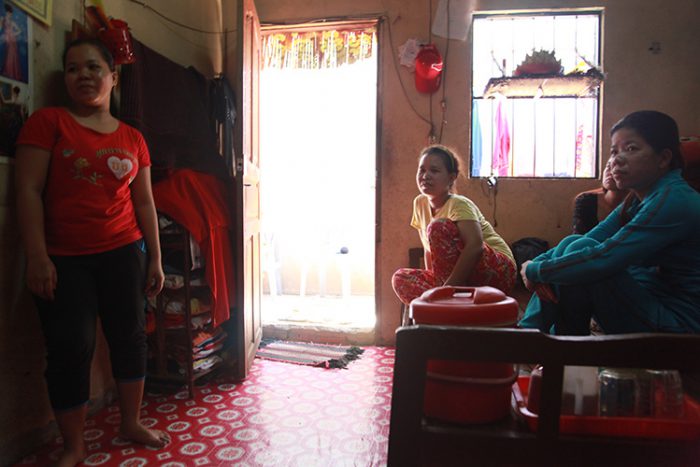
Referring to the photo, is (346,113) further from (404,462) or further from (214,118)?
(404,462)

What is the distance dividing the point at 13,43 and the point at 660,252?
7.02ft

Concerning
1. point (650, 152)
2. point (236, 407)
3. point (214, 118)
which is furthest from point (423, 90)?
point (236, 407)

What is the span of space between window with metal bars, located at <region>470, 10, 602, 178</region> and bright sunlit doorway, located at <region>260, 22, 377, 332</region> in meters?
1.48

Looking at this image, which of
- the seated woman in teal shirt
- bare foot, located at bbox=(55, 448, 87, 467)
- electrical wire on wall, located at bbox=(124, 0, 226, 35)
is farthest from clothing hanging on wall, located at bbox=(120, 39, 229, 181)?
the seated woman in teal shirt

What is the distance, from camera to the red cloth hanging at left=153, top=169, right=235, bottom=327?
215 cm

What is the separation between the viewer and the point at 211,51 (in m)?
2.99

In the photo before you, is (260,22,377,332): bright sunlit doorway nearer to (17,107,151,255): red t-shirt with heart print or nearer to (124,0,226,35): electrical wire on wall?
(124,0,226,35): electrical wire on wall

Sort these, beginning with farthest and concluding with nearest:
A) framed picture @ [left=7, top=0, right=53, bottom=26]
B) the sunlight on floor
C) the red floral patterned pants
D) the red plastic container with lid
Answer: the sunlight on floor
the red floral patterned pants
framed picture @ [left=7, top=0, right=53, bottom=26]
the red plastic container with lid

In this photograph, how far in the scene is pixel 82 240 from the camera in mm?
1520

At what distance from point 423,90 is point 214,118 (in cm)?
131

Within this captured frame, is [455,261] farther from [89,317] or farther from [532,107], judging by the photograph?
[532,107]

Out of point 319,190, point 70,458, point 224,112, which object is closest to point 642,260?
point 70,458

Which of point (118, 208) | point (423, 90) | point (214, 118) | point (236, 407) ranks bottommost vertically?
point (236, 407)

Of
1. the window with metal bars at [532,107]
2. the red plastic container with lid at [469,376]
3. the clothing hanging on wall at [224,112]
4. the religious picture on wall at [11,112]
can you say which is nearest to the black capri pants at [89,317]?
the religious picture on wall at [11,112]
